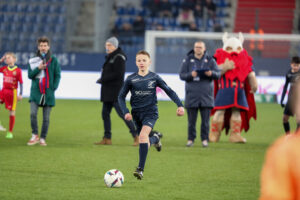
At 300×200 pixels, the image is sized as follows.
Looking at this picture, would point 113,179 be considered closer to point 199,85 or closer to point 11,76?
point 199,85

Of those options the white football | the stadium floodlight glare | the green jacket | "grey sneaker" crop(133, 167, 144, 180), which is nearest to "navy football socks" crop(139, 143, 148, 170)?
"grey sneaker" crop(133, 167, 144, 180)

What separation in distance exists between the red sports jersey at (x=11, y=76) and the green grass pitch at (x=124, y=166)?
1.06 m

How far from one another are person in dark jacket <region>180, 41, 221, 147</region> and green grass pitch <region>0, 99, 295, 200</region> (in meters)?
0.51

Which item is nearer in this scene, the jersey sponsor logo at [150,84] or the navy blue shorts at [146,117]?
the navy blue shorts at [146,117]

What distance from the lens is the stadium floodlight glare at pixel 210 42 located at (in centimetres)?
1953

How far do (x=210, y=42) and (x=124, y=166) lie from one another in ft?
44.8

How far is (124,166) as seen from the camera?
8.51 meters

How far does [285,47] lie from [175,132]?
10.3m

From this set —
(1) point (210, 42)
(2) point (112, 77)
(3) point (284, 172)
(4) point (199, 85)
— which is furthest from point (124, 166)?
(1) point (210, 42)

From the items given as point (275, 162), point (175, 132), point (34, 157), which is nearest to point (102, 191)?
point (34, 157)

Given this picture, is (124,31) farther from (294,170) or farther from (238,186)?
(294,170)

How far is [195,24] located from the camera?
2827cm

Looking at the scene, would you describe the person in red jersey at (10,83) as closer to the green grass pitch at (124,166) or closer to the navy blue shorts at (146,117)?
the green grass pitch at (124,166)

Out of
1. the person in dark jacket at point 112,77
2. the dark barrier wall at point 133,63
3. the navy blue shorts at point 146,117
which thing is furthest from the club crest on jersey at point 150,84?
the dark barrier wall at point 133,63
